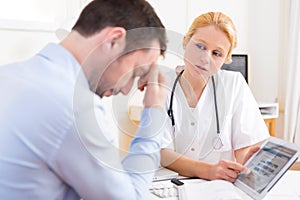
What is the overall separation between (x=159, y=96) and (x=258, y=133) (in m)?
0.76

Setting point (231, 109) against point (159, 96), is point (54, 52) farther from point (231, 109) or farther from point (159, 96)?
point (231, 109)

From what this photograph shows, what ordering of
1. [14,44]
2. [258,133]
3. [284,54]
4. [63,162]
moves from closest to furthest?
[63,162], [258,133], [14,44], [284,54]

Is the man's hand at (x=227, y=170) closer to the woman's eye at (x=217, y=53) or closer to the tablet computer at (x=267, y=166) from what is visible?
the tablet computer at (x=267, y=166)

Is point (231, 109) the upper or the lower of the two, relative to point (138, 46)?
lower

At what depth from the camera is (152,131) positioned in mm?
863

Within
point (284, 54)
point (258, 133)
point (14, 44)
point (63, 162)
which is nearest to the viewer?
point (63, 162)

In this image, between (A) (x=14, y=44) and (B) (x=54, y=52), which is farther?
(A) (x=14, y=44)

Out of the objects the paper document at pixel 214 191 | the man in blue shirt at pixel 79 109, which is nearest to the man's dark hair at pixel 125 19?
the man in blue shirt at pixel 79 109

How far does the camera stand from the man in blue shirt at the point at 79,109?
26.2 inches

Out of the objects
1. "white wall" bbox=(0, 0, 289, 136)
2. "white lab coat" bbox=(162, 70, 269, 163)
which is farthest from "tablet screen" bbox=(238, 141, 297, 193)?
"white wall" bbox=(0, 0, 289, 136)

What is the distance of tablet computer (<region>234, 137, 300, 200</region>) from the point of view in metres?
1.02

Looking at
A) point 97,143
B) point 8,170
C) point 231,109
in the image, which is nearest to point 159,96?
point 97,143

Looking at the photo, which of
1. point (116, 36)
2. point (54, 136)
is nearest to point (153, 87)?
point (116, 36)

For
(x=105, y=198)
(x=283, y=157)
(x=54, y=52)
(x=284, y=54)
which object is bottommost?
(x=284, y=54)
